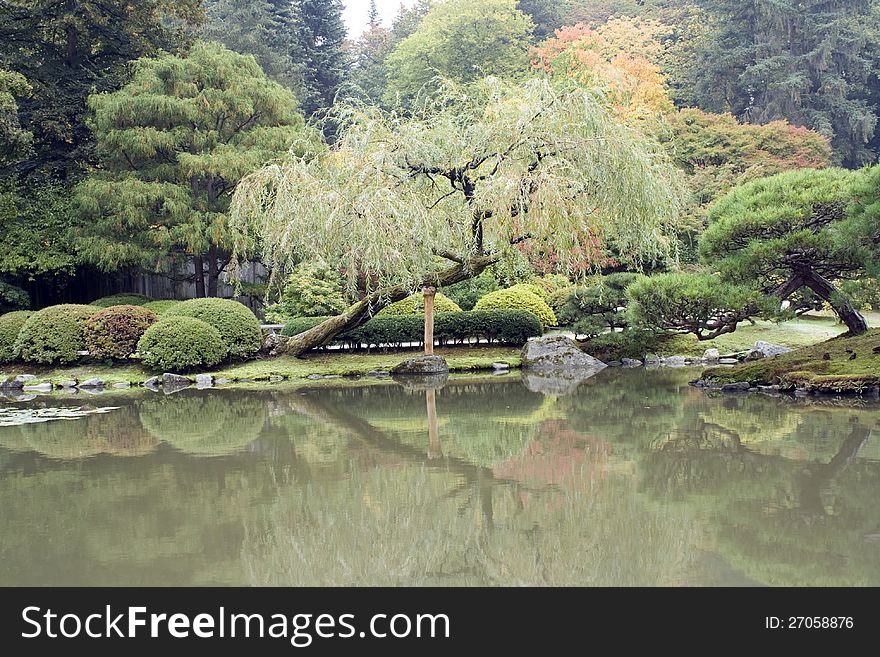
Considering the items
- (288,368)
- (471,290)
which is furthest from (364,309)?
(471,290)

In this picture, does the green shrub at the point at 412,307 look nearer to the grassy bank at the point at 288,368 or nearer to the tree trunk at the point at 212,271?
the grassy bank at the point at 288,368

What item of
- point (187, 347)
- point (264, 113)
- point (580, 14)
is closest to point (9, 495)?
point (187, 347)

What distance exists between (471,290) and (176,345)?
7.03 meters

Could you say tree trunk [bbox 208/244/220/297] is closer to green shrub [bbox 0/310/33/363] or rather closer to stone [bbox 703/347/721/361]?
green shrub [bbox 0/310/33/363]

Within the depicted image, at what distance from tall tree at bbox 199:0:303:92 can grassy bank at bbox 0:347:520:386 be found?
18.1 metres

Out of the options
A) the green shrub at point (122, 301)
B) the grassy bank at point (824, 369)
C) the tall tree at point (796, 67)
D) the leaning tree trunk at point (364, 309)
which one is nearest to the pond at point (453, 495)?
the grassy bank at point (824, 369)

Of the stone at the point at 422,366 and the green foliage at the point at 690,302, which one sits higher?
the green foliage at the point at 690,302

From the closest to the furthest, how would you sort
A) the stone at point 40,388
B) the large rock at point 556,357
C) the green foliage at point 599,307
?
the stone at point 40,388, the large rock at point 556,357, the green foliage at point 599,307

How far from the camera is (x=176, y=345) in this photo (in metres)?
13.3

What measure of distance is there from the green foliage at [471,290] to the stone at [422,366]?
14.2 ft

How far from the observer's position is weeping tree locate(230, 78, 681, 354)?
1150cm

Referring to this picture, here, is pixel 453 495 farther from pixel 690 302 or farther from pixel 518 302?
pixel 518 302

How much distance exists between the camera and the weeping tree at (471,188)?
1150 cm
